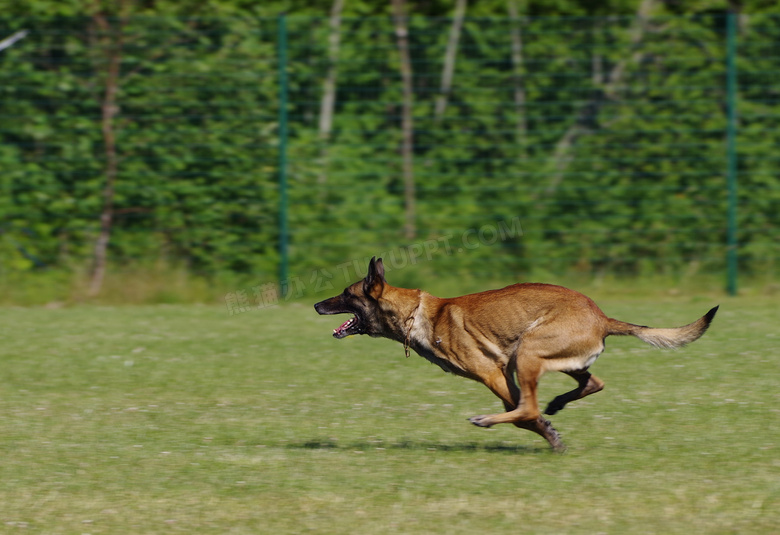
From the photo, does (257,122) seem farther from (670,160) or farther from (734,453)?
(734,453)

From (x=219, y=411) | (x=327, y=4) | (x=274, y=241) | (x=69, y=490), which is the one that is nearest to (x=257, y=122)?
(x=274, y=241)

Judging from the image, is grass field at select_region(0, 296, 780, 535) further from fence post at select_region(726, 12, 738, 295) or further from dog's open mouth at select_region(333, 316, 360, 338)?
fence post at select_region(726, 12, 738, 295)

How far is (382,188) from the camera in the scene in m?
14.0

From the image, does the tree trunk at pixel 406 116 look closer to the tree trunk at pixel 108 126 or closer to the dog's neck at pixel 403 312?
the tree trunk at pixel 108 126

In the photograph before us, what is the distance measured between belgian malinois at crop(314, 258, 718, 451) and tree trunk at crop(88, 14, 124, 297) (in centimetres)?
761

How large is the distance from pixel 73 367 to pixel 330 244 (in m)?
4.94

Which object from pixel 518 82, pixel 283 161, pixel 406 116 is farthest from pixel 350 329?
pixel 518 82

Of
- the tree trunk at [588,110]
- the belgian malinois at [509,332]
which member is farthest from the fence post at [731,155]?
the belgian malinois at [509,332]

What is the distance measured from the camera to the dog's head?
6836 millimetres

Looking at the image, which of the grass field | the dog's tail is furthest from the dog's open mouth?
the dog's tail

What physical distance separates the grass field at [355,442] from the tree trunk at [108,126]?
2858mm

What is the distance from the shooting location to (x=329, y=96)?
552 inches

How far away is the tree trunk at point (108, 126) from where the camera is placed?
13.8 m

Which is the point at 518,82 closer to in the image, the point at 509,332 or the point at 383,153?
the point at 383,153
